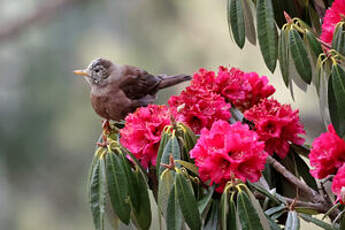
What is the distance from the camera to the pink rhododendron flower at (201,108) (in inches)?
75.2

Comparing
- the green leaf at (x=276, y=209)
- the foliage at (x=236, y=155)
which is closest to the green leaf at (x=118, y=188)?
the foliage at (x=236, y=155)

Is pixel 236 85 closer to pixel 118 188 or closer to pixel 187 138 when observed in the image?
pixel 187 138

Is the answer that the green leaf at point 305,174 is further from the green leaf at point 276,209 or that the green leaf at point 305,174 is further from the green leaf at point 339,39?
the green leaf at point 339,39

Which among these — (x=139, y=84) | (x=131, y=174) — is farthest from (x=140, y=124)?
(x=139, y=84)

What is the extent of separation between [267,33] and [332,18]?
22 cm

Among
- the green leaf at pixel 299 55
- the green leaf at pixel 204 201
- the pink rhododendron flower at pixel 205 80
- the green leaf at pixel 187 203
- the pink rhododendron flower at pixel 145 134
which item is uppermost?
the green leaf at pixel 299 55

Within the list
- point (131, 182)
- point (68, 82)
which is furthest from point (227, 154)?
point (68, 82)

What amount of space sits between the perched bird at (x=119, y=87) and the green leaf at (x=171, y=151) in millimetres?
1563

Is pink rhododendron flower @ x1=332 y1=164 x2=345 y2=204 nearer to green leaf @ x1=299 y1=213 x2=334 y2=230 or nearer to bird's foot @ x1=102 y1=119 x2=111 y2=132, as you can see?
green leaf @ x1=299 y1=213 x2=334 y2=230

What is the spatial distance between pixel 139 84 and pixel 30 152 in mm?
5152

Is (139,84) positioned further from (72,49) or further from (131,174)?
(72,49)

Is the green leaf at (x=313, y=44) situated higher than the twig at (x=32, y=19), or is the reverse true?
the green leaf at (x=313, y=44)

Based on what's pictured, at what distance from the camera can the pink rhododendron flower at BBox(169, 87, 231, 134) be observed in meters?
1.91

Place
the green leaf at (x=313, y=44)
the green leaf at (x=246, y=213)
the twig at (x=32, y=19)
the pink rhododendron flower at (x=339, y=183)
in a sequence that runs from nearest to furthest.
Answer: the green leaf at (x=246, y=213), the pink rhododendron flower at (x=339, y=183), the green leaf at (x=313, y=44), the twig at (x=32, y=19)
